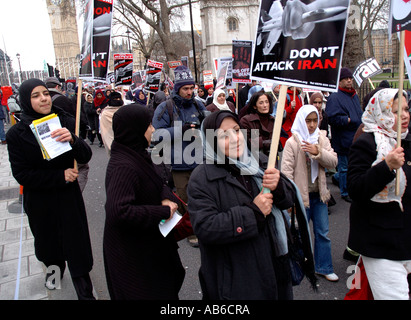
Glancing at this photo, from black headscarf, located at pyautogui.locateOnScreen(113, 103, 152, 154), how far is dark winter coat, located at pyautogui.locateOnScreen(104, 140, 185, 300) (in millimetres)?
57

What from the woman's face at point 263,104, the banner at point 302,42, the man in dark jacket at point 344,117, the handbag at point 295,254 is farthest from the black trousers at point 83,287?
the man in dark jacket at point 344,117

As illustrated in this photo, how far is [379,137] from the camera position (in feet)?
8.52

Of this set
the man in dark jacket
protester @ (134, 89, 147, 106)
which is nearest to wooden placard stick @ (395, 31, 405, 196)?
the man in dark jacket

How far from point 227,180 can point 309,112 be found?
6.70ft

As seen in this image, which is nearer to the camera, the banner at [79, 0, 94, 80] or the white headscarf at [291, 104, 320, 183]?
the banner at [79, 0, 94, 80]

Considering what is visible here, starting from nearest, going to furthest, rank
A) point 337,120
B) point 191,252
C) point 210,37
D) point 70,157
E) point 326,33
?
point 326,33 < point 70,157 < point 191,252 < point 337,120 < point 210,37

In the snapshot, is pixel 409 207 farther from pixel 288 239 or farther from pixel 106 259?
pixel 106 259

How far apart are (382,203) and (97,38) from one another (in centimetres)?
307

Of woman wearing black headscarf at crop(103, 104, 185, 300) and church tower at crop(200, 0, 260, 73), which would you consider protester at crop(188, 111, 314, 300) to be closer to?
woman wearing black headscarf at crop(103, 104, 185, 300)

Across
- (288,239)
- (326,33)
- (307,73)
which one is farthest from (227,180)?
(326,33)

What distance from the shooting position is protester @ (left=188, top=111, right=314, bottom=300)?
80.3 inches

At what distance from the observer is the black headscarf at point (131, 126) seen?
8.22 ft

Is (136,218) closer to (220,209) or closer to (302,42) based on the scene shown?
(220,209)
